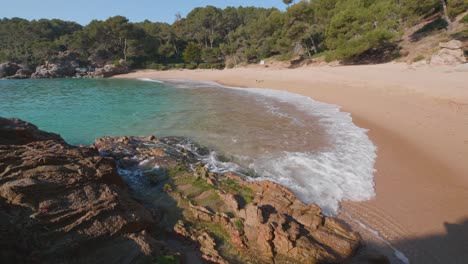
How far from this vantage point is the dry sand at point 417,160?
179 inches

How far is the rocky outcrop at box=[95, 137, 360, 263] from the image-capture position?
4047mm

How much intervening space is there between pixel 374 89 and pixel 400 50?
13.7m

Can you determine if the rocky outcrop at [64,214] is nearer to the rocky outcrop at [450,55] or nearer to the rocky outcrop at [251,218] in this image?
the rocky outcrop at [251,218]

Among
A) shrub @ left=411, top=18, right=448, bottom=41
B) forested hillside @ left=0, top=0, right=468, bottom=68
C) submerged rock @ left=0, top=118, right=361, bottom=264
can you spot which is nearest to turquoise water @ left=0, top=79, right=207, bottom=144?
submerged rock @ left=0, top=118, right=361, bottom=264

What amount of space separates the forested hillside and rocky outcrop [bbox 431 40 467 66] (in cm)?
857

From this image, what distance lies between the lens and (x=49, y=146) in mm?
5590

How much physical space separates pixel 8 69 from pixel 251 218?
232ft

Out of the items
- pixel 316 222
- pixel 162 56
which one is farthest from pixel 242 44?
pixel 316 222

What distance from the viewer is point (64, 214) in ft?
11.7

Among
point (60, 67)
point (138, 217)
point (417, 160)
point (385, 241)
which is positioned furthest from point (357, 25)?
point (60, 67)

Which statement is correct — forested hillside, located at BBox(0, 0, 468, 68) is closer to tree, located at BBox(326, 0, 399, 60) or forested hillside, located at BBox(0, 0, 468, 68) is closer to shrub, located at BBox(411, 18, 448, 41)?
tree, located at BBox(326, 0, 399, 60)

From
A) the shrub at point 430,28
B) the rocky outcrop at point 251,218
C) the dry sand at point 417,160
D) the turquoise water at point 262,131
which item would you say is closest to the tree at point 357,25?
the shrub at point 430,28

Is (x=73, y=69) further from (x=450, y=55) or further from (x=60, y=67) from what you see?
(x=450, y=55)

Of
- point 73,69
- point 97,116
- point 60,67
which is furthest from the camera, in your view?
point 73,69
